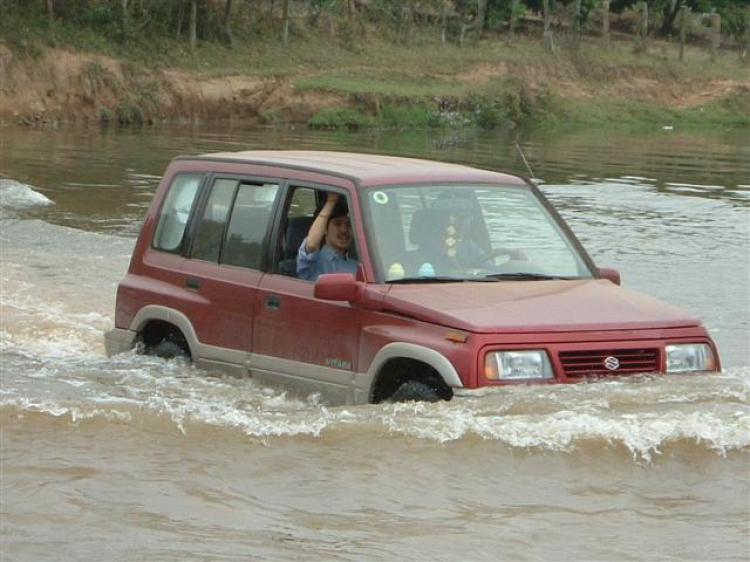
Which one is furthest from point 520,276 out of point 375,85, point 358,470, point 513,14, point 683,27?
point 683,27

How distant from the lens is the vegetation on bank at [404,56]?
167ft

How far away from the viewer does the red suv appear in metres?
8.02

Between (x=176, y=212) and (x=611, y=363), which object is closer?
(x=611, y=363)

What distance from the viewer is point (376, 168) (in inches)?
364

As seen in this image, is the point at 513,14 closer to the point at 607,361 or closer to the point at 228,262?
the point at 228,262

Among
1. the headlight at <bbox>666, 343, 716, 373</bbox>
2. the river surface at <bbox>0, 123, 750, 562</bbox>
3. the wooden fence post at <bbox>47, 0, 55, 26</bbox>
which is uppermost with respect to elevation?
the wooden fence post at <bbox>47, 0, 55, 26</bbox>

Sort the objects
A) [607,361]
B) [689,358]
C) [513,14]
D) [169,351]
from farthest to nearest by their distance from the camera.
A: [513,14], [169,351], [689,358], [607,361]

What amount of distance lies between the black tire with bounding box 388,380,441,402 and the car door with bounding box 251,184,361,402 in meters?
0.29

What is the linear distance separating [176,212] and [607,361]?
3326 mm

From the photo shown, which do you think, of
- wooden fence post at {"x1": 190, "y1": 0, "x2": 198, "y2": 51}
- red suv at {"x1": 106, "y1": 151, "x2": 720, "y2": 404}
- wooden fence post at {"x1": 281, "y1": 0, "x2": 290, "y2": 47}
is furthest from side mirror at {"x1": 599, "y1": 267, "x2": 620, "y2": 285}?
wooden fence post at {"x1": 281, "y1": 0, "x2": 290, "y2": 47}

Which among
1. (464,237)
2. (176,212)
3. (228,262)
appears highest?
(464,237)

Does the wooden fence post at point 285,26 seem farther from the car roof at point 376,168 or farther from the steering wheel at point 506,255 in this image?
the steering wheel at point 506,255

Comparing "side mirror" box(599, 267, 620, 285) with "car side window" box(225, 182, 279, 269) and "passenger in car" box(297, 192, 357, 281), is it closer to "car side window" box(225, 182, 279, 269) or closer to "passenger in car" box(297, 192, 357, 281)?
"passenger in car" box(297, 192, 357, 281)

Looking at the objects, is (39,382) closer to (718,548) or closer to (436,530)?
(436,530)
